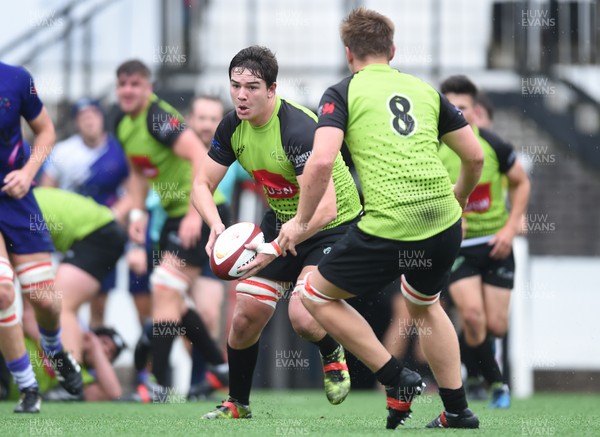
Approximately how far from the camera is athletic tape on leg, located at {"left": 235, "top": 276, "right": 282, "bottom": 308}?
711 centimetres

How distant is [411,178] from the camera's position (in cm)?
613

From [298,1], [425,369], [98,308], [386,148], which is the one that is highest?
[298,1]

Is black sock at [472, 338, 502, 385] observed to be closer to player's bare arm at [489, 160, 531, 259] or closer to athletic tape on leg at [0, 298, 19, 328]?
player's bare arm at [489, 160, 531, 259]

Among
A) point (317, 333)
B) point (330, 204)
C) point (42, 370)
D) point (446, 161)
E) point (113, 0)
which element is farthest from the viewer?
point (113, 0)

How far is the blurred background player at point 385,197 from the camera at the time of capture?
6090 millimetres

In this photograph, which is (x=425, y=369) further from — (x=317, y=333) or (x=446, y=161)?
(x=317, y=333)

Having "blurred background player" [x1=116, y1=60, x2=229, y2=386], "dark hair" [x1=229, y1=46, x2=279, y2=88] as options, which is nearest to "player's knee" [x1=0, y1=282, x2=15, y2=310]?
"dark hair" [x1=229, y1=46, x2=279, y2=88]

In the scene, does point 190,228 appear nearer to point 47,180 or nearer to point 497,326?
point 497,326

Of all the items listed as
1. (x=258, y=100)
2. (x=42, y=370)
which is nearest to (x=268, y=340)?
(x=42, y=370)

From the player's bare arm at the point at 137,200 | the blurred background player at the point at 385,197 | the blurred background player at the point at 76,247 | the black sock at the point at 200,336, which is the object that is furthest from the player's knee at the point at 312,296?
the player's bare arm at the point at 137,200

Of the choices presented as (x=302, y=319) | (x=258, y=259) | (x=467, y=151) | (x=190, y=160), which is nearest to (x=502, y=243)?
(x=190, y=160)

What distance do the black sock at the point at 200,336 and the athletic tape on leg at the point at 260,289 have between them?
10.1 ft

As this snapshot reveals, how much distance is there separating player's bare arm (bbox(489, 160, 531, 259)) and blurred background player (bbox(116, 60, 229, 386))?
226cm

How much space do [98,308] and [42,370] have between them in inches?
58.3
